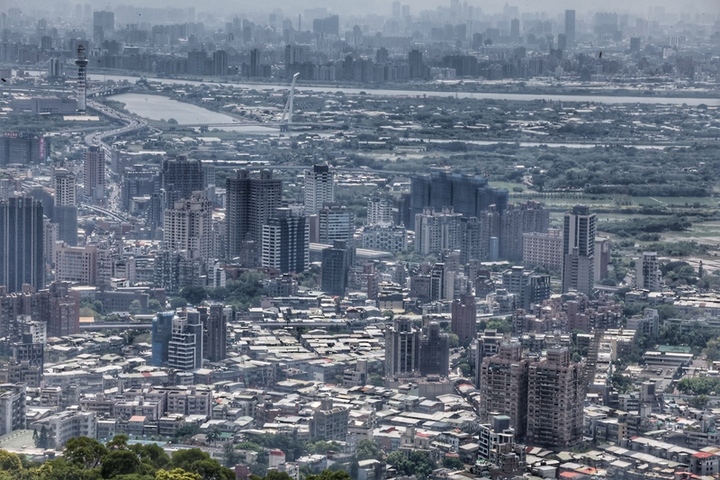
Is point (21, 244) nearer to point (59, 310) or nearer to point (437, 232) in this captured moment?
point (59, 310)

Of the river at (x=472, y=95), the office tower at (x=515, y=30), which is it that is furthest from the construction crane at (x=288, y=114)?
the office tower at (x=515, y=30)

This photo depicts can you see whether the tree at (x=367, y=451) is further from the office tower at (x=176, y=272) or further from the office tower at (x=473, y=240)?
the office tower at (x=473, y=240)

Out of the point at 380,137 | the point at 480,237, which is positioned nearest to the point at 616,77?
the point at 380,137

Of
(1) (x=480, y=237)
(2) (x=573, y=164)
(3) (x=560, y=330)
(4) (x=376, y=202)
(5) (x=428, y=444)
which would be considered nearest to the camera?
(5) (x=428, y=444)

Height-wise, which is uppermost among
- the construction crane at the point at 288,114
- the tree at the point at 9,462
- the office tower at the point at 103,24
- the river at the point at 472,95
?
the office tower at the point at 103,24

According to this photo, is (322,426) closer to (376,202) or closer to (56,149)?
(376,202)

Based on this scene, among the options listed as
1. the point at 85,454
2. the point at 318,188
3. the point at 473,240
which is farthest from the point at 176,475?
the point at 318,188

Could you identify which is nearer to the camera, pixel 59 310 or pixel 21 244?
pixel 59 310
